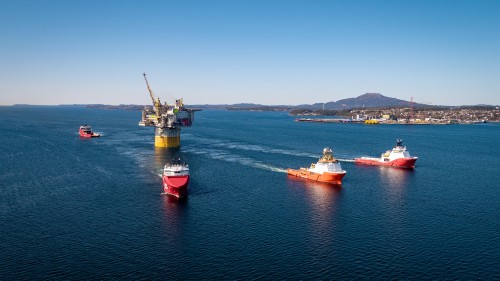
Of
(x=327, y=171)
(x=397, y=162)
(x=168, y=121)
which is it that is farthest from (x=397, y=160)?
(x=168, y=121)

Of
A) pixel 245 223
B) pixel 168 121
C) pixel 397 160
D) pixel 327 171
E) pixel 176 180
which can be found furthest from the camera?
pixel 168 121

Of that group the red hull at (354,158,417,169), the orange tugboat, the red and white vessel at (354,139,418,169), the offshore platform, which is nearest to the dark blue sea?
the orange tugboat

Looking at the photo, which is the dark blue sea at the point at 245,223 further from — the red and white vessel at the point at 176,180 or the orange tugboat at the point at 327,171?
the orange tugboat at the point at 327,171

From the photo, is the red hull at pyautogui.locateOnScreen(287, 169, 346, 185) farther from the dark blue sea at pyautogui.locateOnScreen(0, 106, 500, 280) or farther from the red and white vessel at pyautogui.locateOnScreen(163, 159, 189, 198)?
the red and white vessel at pyautogui.locateOnScreen(163, 159, 189, 198)

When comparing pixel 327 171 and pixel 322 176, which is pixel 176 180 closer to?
pixel 322 176

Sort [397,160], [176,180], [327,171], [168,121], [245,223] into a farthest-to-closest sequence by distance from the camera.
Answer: [168,121], [397,160], [327,171], [176,180], [245,223]
